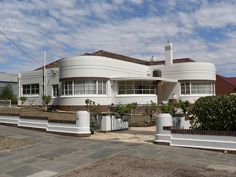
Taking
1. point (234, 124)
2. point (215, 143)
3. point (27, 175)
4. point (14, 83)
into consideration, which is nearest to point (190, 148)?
point (215, 143)

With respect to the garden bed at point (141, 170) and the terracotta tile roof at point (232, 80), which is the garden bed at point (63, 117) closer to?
the garden bed at point (141, 170)

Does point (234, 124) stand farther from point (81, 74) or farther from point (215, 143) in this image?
point (81, 74)

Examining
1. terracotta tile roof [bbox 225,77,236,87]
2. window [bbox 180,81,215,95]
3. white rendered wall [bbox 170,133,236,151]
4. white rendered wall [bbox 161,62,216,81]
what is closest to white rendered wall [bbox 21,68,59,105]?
white rendered wall [bbox 161,62,216,81]

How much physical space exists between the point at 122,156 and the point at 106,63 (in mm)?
22210

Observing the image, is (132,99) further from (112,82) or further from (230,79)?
(230,79)

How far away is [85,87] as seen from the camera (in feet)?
102

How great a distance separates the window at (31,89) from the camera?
1617 inches

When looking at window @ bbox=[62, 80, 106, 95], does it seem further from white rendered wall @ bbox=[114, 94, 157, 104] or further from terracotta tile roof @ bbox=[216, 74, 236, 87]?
terracotta tile roof @ bbox=[216, 74, 236, 87]

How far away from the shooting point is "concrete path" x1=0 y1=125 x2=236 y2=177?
9380 mm

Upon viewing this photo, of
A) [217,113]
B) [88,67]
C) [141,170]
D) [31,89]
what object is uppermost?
[88,67]

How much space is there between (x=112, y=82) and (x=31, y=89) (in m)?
13.1

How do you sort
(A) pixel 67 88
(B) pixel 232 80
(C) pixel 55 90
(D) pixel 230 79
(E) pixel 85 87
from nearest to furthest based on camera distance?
1. (E) pixel 85 87
2. (A) pixel 67 88
3. (C) pixel 55 90
4. (B) pixel 232 80
5. (D) pixel 230 79

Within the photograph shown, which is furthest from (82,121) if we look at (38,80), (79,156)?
(38,80)

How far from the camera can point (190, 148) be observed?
1202 cm
